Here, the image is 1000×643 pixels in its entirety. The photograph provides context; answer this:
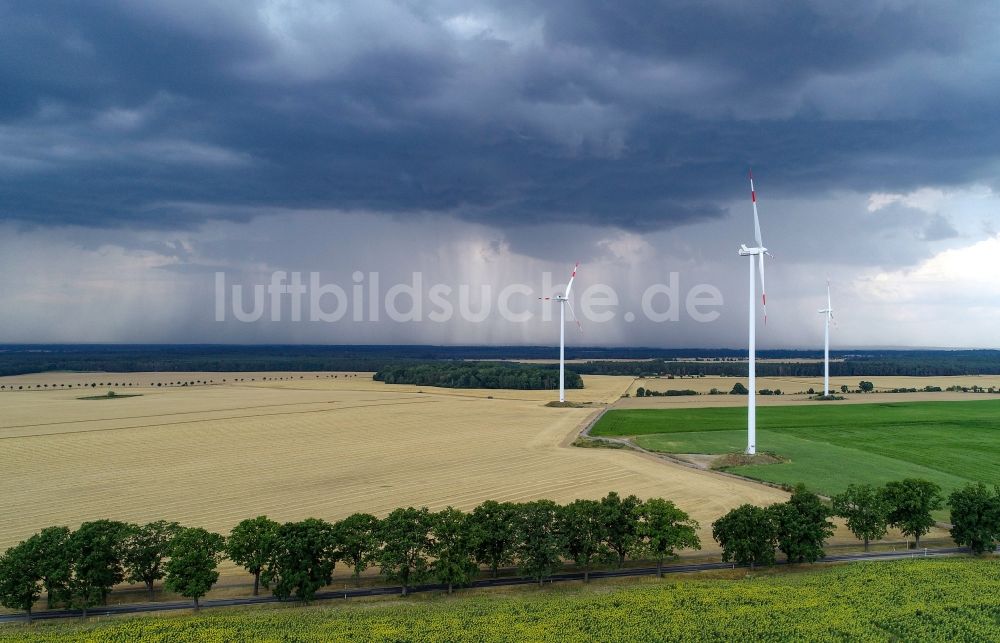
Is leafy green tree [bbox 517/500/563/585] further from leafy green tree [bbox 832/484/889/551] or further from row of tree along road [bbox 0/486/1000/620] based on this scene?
leafy green tree [bbox 832/484/889/551]

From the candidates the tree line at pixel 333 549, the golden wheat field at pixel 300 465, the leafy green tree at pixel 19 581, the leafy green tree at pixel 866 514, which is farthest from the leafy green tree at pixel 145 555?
the leafy green tree at pixel 866 514

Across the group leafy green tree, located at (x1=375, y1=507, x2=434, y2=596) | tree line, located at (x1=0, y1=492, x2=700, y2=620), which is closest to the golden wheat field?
tree line, located at (x1=0, y1=492, x2=700, y2=620)

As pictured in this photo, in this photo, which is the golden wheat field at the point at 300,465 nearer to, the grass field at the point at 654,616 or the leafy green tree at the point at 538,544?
the grass field at the point at 654,616

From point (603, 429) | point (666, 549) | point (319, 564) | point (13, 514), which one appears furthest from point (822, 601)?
point (603, 429)

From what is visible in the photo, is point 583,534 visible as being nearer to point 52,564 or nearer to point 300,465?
point 52,564

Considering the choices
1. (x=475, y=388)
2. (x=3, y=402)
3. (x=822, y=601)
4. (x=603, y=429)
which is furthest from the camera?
(x=475, y=388)

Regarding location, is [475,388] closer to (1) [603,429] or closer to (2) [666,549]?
(1) [603,429]

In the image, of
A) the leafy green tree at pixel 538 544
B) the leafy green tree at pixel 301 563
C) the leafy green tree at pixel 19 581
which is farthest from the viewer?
the leafy green tree at pixel 538 544
